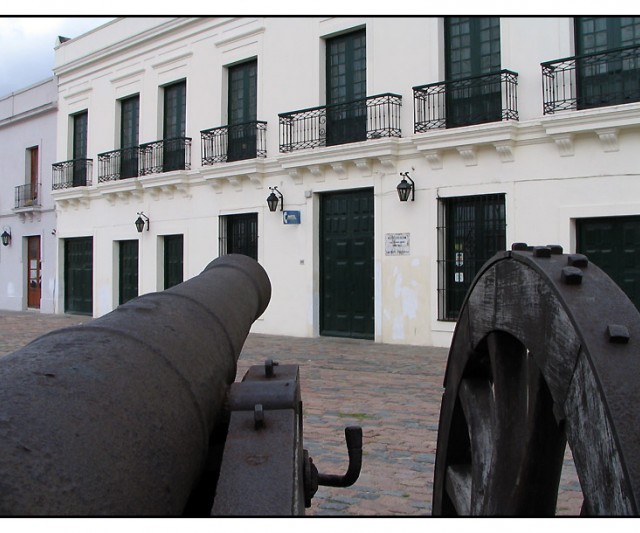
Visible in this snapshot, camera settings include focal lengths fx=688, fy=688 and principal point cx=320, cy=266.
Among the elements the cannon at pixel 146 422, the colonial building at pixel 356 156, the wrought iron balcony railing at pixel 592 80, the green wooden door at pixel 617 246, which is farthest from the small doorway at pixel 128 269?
the cannon at pixel 146 422

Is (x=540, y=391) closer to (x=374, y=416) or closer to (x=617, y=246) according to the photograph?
(x=374, y=416)

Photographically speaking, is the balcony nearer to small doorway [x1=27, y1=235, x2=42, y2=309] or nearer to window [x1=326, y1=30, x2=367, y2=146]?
window [x1=326, y1=30, x2=367, y2=146]

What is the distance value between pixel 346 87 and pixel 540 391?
1438cm

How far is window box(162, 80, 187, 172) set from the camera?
63.2 feet

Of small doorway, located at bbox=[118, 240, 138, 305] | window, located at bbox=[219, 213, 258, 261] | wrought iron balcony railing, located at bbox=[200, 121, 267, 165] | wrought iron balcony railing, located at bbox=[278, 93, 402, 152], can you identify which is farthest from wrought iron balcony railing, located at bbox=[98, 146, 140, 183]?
wrought iron balcony railing, located at bbox=[278, 93, 402, 152]

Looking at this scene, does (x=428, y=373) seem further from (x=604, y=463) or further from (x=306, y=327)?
(x=604, y=463)

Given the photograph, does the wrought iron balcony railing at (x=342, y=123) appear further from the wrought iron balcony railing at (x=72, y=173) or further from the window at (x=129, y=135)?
the wrought iron balcony railing at (x=72, y=173)

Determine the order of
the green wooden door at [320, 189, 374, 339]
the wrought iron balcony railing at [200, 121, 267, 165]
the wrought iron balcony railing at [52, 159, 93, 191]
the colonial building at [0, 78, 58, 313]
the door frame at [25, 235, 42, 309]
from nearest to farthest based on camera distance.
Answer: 1. the green wooden door at [320, 189, 374, 339]
2. the wrought iron balcony railing at [200, 121, 267, 165]
3. the wrought iron balcony railing at [52, 159, 93, 191]
4. the colonial building at [0, 78, 58, 313]
5. the door frame at [25, 235, 42, 309]

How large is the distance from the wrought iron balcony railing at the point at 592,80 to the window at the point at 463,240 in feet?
6.57

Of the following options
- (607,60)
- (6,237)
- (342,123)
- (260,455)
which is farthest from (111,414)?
(6,237)

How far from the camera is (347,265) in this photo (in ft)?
50.0

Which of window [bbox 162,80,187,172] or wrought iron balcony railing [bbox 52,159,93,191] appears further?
wrought iron balcony railing [bbox 52,159,93,191]

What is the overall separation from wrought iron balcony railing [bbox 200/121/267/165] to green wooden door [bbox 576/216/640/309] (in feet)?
26.6

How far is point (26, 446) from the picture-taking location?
1.11m
